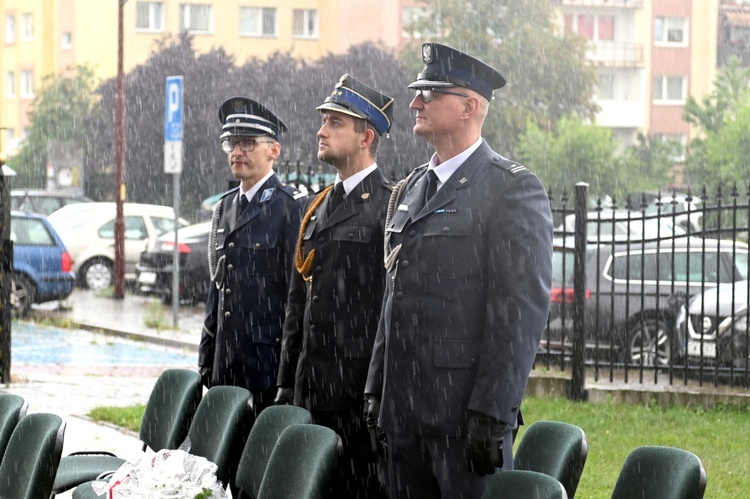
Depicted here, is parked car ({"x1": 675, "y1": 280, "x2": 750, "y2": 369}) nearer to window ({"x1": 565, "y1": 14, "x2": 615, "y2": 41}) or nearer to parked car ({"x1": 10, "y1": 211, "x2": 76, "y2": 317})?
parked car ({"x1": 10, "y1": 211, "x2": 76, "y2": 317})

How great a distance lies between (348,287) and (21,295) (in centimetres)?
1387

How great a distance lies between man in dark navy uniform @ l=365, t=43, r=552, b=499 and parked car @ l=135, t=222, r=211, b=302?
15913 mm

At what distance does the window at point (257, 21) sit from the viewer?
7100 cm

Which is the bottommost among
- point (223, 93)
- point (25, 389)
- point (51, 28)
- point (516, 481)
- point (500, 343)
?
point (25, 389)

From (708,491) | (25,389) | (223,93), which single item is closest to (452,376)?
(708,491)

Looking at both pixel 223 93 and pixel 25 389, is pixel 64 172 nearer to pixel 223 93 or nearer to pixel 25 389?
pixel 223 93

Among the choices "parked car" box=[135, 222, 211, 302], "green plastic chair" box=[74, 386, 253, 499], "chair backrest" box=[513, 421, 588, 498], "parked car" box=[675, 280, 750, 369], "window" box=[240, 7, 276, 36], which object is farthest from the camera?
"window" box=[240, 7, 276, 36]

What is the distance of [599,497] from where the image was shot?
7594mm

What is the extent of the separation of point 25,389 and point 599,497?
6314mm

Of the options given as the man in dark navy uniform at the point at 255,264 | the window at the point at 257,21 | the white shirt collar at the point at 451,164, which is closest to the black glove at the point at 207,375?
the man in dark navy uniform at the point at 255,264

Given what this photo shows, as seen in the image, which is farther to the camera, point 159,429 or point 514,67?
point 514,67

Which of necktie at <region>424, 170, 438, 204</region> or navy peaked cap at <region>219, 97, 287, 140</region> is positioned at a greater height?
navy peaked cap at <region>219, 97, 287, 140</region>

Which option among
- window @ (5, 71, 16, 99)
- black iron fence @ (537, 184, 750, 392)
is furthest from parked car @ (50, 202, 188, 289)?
window @ (5, 71, 16, 99)

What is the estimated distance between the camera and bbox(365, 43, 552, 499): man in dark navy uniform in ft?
14.4
